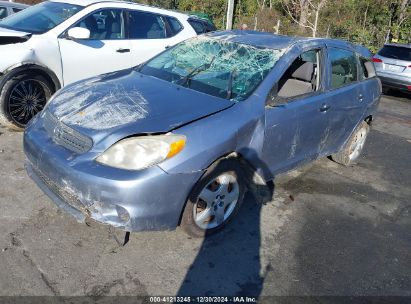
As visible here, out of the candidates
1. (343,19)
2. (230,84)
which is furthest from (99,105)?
(343,19)

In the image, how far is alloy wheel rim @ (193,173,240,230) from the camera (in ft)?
10.4

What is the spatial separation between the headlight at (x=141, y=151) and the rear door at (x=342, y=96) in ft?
6.89

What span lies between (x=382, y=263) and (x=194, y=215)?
1673mm

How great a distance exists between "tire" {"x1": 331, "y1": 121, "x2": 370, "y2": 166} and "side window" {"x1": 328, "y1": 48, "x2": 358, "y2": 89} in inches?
30.5

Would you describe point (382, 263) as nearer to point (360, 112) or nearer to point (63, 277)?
point (360, 112)

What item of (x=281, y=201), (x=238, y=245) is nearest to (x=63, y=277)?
(x=238, y=245)

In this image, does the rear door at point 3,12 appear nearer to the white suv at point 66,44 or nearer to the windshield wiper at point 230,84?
the white suv at point 66,44

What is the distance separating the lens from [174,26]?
21.5 ft

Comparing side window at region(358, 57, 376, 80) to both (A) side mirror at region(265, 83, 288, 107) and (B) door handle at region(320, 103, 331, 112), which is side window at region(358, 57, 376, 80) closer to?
(B) door handle at region(320, 103, 331, 112)

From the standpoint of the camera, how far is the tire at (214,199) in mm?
3047

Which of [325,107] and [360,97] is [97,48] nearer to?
[325,107]

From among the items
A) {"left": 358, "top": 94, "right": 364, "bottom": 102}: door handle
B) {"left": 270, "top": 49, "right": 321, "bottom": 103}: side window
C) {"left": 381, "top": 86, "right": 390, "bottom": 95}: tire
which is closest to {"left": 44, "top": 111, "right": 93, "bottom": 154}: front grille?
{"left": 270, "top": 49, "right": 321, "bottom": 103}: side window

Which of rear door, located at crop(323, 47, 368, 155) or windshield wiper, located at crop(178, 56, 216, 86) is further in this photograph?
rear door, located at crop(323, 47, 368, 155)

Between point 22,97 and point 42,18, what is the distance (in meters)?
1.34
